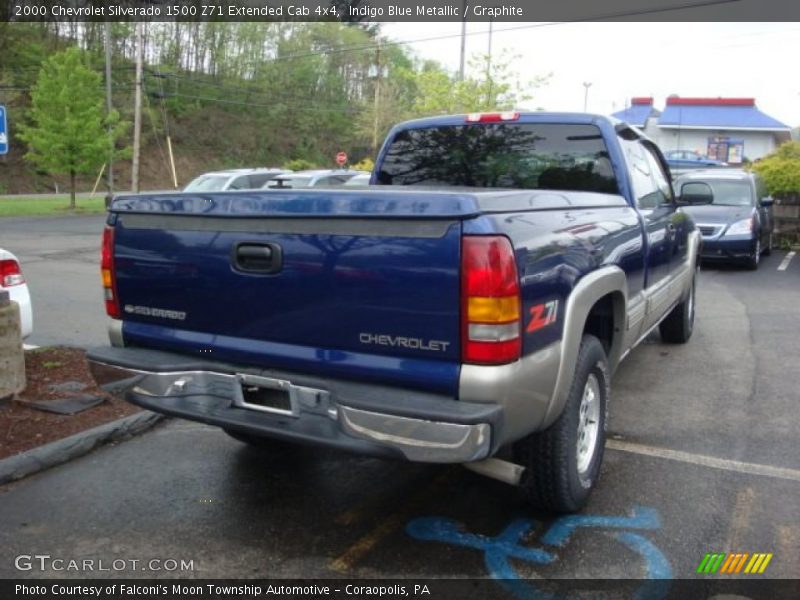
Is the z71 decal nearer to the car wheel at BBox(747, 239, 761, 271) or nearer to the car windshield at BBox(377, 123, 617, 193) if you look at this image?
the car windshield at BBox(377, 123, 617, 193)

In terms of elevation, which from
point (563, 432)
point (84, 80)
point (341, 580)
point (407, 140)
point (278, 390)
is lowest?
point (341, 580)

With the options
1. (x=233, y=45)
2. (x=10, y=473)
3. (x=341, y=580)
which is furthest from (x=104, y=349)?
(x=233, y=45)

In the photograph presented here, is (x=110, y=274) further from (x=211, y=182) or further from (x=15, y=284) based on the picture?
(x=211, y=182)

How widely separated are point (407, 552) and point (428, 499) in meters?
0.57

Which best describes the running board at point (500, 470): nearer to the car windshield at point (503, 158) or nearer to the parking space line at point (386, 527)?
the parking space line at point (386, 527)

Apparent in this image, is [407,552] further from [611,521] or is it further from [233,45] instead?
[233,45]

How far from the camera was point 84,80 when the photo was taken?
92.9ft

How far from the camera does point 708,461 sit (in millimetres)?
4297

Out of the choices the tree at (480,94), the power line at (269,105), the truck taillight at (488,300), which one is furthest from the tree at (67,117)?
the power line at (269,105)

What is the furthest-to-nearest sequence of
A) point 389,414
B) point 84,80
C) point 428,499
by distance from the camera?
point 84,80, point 428,499, point 389,414

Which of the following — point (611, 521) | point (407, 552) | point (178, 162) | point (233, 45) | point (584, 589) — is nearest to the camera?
point (584, 589)

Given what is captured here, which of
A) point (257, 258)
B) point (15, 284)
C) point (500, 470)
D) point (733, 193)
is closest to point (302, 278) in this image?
point (257, 258)

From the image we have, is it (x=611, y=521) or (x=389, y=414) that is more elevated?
(x=389, y=414)

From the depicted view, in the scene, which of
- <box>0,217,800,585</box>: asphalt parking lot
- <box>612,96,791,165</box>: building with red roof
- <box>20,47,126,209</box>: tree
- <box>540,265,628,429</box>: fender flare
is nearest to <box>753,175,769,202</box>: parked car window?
<box>0,217,800,585</box>: asphalt parking lot
